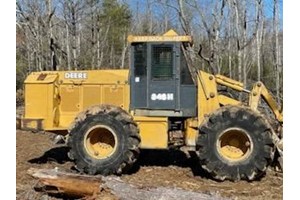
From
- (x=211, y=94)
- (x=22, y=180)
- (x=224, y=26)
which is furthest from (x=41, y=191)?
(x=224, y=26)

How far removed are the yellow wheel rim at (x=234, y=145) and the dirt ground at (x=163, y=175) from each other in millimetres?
453

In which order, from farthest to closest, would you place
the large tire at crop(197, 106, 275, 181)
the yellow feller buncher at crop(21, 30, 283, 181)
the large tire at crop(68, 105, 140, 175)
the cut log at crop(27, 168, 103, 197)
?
the large tire at crop(68, 105, 140, 175), the yellow feller buncher at crop(21, 30, 283, 181), the large tire at crop(197, 106, 275, 181), the cut log at crop(27, 168, 103, 197)

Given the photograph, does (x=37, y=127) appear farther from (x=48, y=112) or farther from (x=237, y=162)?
(x=237, y=162)

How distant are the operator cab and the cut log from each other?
230 centimetres

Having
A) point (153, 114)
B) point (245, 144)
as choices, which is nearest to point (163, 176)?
point (153, 114)

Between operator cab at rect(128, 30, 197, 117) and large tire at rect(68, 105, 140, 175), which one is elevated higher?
operator cab at rect(128, 30, 197, 117)

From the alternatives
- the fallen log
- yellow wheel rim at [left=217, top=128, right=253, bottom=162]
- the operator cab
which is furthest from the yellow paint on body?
the fallen log

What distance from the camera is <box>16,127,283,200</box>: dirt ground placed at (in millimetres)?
7066

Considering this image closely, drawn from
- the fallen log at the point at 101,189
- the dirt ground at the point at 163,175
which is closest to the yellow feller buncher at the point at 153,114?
the dirt ground at the point at 163,175

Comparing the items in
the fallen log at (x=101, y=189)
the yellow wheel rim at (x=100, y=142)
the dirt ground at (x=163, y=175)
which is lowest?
the dirt ground at (x=163, y=175)

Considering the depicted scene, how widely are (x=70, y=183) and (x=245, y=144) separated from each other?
2.97 meters

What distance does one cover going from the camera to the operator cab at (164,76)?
8484 millimetres

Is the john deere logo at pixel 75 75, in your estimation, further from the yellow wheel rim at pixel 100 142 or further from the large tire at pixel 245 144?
the large tire at pixel 245 144

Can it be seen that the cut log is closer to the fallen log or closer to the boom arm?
the fallen log
